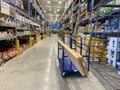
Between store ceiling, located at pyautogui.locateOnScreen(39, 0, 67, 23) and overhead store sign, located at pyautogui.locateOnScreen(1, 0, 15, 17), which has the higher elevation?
store ceiling, located at pyautogui.locateOnScreen(39, 0, 67, 23)

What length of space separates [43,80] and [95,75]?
113 centimetres

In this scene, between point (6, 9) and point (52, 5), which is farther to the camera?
point (52, 5)

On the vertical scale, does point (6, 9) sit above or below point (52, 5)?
below

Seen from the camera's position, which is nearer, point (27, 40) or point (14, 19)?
point (14, 19)

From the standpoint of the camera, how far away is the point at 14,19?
5113 millimetres

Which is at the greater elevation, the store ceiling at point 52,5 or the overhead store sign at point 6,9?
the store ceiling at point 52,5

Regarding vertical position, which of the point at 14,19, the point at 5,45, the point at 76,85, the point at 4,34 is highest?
the point at 14,19

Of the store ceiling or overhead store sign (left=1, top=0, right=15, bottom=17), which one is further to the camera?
the store ceiling

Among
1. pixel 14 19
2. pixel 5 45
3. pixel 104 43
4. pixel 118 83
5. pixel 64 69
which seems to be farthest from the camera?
pixel 5 45

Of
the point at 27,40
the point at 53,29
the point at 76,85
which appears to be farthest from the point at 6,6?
the point at 53,29

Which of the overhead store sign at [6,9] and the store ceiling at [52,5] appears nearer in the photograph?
the overhead store sign at [6,9]

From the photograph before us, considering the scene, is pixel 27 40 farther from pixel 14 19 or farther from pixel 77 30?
pixel 14 19

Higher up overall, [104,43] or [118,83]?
[104,43]

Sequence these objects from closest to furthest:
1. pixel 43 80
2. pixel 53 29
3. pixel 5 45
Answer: pixel 43 80 → pixel 5 45 → pixel 53 29
